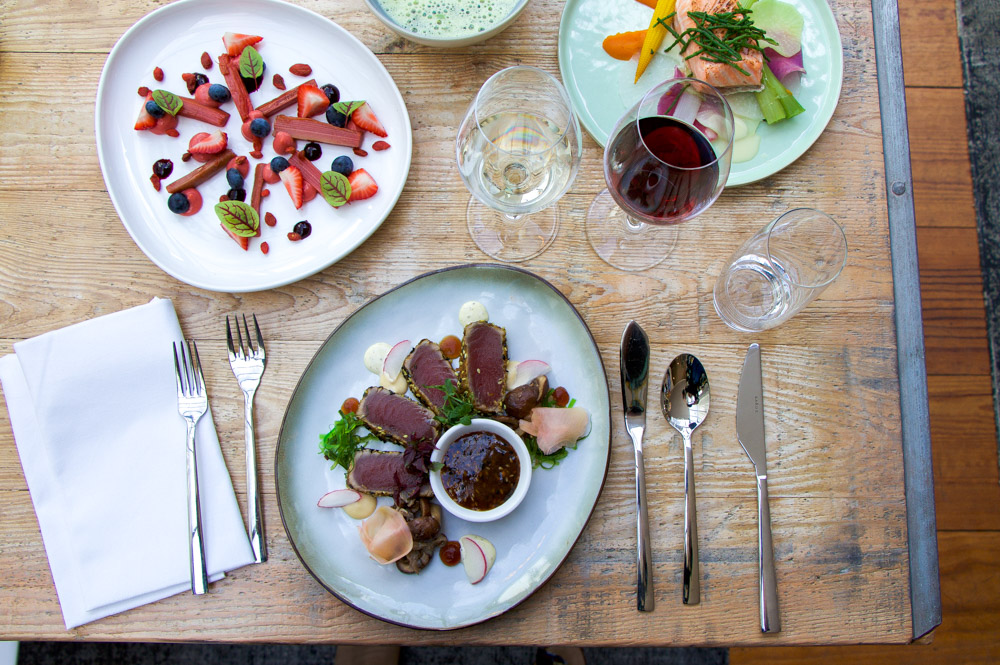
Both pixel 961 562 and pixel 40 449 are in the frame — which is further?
pixel 961 562

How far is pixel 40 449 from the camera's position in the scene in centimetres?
131

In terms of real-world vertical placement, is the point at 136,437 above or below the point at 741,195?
below

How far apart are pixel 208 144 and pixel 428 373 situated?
71 cm

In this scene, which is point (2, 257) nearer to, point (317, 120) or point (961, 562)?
point (317, 120)

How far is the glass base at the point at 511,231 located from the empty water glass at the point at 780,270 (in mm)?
396

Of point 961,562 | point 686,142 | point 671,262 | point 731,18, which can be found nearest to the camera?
point 686,142

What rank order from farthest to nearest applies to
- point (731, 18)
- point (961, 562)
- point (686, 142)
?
point (961, 562)
point (731, 18)
point (686, 142)

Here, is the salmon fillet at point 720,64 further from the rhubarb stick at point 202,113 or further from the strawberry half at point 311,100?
the rhubarb stick at point 202,113

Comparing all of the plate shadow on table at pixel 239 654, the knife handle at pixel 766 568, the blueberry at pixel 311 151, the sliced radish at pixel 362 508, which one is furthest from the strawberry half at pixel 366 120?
the plate shadow on table at pixel 239 654

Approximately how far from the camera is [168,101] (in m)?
1.37

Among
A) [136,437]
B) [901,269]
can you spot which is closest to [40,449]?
[136,437]

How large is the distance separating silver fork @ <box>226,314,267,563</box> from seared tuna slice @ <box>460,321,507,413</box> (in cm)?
45

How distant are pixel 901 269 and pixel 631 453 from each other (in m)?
0.73

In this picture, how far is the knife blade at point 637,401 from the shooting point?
1262 mm
